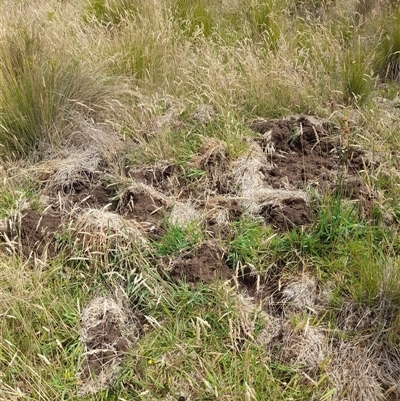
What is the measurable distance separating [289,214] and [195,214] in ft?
1.74

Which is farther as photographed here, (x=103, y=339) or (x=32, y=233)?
(x=32, y=233)

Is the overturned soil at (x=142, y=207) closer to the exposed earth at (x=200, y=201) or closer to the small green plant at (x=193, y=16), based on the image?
the exposed earth at (x=200, y=201)

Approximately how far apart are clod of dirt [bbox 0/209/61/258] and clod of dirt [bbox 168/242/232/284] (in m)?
0.69

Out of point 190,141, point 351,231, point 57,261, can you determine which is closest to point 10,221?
point 57,261

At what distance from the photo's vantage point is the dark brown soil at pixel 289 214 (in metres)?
2.66

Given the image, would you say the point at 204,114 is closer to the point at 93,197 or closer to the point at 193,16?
the point at 93,197

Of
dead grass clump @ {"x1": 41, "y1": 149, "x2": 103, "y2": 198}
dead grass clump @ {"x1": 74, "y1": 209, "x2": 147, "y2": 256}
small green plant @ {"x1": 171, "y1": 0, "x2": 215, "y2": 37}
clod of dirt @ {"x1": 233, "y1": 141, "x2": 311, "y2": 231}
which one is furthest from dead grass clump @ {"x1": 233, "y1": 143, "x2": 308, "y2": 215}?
small green plant @ {"x1": 171, "y1": 0, "x2": 215, "y2": 37}

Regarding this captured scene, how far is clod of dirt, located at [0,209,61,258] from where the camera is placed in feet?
8.50

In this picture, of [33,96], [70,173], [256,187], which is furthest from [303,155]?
[33,96]

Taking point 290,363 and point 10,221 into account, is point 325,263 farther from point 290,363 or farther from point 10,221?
point 10,221

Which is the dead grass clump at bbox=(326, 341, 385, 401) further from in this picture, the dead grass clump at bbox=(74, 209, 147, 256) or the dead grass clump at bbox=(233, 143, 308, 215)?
the dead grass clump at bbox=(74, 209, 147, 256)

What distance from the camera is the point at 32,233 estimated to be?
2.66 m

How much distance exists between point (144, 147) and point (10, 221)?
1036 millimetres

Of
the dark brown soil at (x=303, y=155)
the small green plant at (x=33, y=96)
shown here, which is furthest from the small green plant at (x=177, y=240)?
the small green plant at (x=33, y=96)
